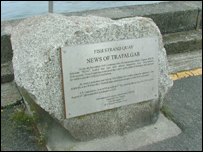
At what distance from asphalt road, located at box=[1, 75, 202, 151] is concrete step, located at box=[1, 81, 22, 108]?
8 centimetres

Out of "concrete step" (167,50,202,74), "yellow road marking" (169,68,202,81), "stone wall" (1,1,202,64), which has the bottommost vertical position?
"yellow road marking" (169,68,202,81)

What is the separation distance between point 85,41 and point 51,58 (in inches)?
12.5

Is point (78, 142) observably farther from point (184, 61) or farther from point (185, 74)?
point (184, 61)

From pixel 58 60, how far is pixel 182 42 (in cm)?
243

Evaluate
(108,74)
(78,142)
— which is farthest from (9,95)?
(108,74)

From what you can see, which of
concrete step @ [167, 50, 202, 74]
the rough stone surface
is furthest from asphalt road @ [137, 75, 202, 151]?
the rough stone surface

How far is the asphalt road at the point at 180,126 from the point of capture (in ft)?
7.00

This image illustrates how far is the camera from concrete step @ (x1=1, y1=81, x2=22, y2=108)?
264 centimetres

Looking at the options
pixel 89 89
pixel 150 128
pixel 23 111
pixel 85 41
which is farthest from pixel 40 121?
pixel 150 128

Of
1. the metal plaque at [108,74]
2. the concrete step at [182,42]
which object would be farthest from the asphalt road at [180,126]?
the concrete step at [182,42]

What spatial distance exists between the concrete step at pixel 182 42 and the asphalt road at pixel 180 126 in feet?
2.61

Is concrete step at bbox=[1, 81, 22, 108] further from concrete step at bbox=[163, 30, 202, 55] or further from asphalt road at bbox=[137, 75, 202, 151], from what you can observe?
concrete step at bbox=[163, 30, 202, 55]

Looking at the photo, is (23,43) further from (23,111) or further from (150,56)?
(150,56)

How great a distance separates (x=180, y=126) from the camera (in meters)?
2.42
